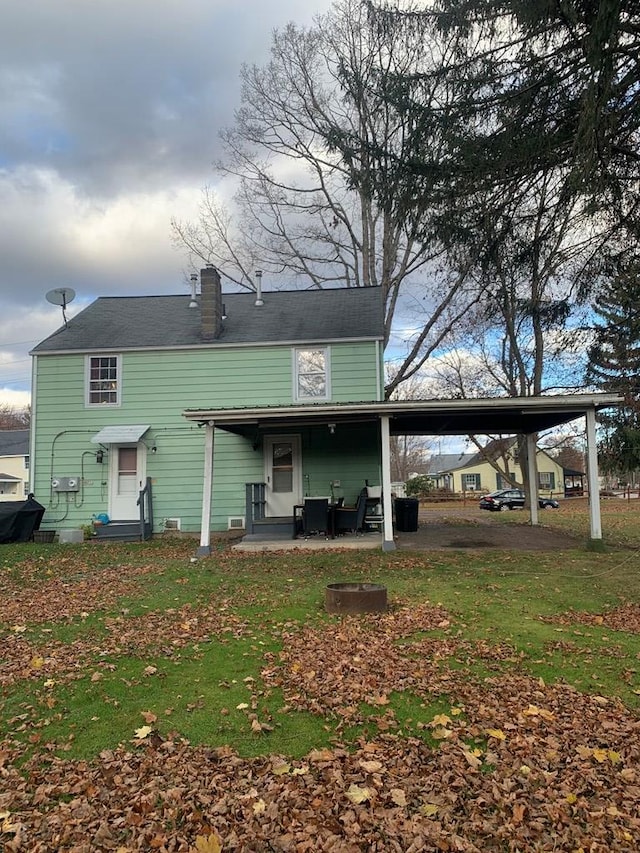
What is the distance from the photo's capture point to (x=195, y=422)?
1362 centimetres

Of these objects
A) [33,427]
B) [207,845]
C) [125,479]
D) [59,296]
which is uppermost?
[59,296]

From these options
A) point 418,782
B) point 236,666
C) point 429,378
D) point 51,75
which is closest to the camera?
point 418,782

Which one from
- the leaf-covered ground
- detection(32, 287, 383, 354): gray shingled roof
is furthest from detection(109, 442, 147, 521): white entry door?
the leaf-covered ground

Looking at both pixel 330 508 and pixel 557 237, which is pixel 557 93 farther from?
pixel 330 508

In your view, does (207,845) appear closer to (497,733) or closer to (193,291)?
(497,733)

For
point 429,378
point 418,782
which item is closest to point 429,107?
point 418,782

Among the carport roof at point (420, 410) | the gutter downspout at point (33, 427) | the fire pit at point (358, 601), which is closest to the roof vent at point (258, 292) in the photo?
the carport roof at point (420, 410)

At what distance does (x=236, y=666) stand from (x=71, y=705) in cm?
124

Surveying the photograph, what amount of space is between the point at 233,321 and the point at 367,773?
43.9ft

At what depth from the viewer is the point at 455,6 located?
660 centimetres

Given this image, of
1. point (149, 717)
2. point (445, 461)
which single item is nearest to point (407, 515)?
point (149, 717)

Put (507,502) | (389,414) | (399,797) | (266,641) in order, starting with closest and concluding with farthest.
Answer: (399,797)
(266,641)
(389,414)
(507,502)

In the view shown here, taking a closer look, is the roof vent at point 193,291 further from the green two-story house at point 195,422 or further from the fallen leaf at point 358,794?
the fallen leaf at point 358,794

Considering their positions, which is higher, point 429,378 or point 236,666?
point 429,378
